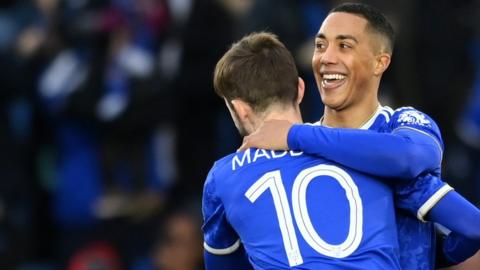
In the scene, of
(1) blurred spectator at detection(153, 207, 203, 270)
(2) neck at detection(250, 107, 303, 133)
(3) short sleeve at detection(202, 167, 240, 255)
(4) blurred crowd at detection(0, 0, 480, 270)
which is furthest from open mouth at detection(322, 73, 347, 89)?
(1) blurred spectator at detection(153, 207, 203, 270)

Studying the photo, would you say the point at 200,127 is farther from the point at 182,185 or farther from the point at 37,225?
the point at 37,225

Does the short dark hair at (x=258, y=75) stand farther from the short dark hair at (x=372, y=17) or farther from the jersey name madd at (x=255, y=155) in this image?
the short dark hair at (x=372, y=17)

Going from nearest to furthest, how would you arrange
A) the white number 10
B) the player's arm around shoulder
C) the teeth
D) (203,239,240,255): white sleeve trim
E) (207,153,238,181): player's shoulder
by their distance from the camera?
the white number 10
the player's arm around shoulder
(207,153,238,181): player's shoulder
(203,239,240,255): white sleeve trim
the teeth

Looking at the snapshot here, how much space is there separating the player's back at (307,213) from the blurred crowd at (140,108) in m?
3.40

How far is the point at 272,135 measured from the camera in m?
5.32

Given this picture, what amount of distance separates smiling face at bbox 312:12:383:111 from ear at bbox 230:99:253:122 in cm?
49

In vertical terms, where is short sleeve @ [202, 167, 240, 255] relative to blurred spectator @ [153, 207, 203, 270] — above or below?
above

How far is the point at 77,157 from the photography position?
9922mm

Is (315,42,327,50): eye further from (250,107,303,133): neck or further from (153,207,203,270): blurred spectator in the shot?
(153,207,203,270): blurred spectator

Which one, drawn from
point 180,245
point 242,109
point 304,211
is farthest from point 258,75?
point 180,245

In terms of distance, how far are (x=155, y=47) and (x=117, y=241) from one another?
136cm

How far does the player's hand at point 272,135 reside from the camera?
5328 mm

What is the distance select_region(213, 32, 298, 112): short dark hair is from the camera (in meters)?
5.36

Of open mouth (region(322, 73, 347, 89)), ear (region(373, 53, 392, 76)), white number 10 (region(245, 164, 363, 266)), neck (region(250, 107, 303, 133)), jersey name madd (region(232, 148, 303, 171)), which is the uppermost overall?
ear (region(373, 53, 392, 76))
